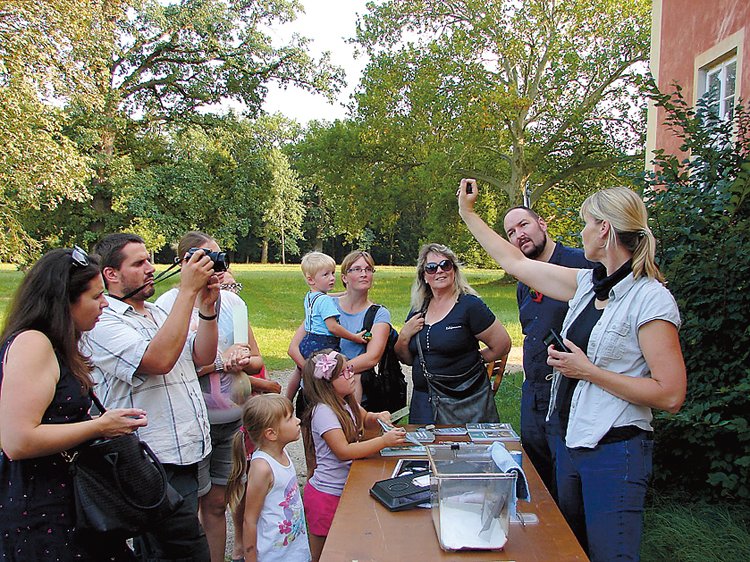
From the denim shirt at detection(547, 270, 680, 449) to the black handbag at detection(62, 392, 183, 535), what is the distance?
5.22ft

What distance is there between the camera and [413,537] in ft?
6.56

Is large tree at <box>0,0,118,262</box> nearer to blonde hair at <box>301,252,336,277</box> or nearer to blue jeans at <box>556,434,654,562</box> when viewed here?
blonde hair at <box>301,252,336,277</box>

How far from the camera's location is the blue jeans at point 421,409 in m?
3.60

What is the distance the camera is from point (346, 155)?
23.1 metres

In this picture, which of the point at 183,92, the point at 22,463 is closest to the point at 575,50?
the point at 183,92

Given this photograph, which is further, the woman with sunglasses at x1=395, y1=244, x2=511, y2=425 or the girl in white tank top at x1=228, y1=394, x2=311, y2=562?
the woman with sunglasses at x1=395, y1=244, x2=511, y2=425

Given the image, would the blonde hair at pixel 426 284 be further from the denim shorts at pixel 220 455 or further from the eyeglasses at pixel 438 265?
the denim shorts at pixel 220 455

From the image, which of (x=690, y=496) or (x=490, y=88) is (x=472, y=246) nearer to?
(x=490, y=88)

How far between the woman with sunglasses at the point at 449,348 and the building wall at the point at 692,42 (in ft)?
14.8

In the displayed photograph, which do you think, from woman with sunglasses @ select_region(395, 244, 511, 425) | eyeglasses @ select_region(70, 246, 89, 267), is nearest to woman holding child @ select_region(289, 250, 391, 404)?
woman with sunglasses @ select_region(395, 244, 511, 425)

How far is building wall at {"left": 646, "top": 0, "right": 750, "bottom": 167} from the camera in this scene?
6.57 meters

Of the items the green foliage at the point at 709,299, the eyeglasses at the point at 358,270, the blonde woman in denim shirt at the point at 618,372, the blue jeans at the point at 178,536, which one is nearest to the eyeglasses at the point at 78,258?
the blue jeans at the point at 178,536

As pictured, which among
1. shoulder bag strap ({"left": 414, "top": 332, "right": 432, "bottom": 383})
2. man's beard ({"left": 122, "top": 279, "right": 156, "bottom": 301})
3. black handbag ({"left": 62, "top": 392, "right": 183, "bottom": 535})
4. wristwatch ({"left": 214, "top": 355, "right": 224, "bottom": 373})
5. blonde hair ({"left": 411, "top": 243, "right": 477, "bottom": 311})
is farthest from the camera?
blonde hair ({"left": 411, "top": 243, "right": 477, "bottom": 311})

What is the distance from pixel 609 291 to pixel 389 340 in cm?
202
